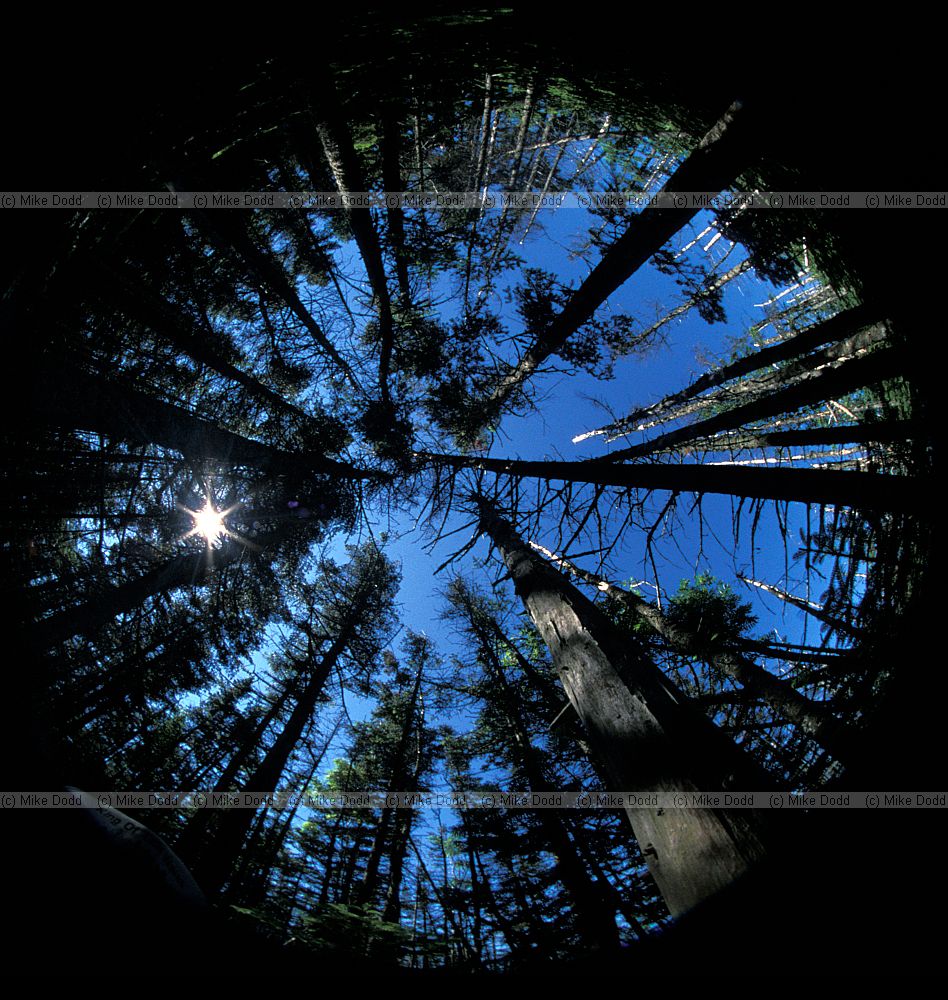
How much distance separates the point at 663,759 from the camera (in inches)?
60.5

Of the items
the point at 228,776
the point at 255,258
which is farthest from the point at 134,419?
the point at 228,776

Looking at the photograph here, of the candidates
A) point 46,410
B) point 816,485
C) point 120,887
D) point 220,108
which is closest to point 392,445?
point 46,410

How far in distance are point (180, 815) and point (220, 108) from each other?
1184 cm

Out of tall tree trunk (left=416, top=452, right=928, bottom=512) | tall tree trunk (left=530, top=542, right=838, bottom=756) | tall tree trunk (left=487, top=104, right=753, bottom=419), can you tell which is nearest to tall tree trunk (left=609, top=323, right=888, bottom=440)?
tall tree trunk (left=416, top=452, right=928, bottom=512)

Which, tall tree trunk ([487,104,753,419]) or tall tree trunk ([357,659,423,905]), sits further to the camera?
tall tree trunk ([357,659,423,905])

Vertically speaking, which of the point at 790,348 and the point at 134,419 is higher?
the point at 134,419

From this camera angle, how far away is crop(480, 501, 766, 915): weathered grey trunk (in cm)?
123

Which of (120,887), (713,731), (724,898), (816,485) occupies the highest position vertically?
(816,485)

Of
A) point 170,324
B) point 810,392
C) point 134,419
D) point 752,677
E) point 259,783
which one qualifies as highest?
point 170,324

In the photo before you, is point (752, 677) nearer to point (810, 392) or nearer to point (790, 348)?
point (810, 392)

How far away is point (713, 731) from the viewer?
172 cm

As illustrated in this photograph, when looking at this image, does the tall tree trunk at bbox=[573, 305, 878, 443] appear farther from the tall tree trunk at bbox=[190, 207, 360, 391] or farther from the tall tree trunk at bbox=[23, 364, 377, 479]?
the tall tree trunk at bbox=[23, 364, 377, 479]

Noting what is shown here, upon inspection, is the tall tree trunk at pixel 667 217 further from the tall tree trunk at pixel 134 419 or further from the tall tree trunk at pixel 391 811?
the tall tree trunk at pixel 391 811

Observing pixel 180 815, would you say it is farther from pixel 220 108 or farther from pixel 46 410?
pixel 220 108
